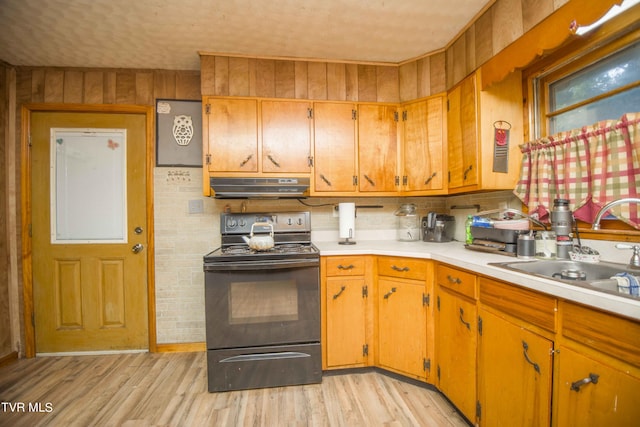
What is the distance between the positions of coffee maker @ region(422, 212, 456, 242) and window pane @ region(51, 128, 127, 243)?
8.58 feet

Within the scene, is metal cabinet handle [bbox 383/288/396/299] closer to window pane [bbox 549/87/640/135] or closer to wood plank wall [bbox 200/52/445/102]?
window pane [bbox 549/87/640/135]

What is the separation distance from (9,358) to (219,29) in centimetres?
307

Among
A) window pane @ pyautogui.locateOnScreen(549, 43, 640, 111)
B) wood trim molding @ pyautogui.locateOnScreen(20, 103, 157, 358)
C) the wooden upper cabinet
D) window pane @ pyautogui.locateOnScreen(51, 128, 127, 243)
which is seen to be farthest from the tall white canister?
window pane @ pyautogui.locateOnScreen(51, 128, 127, 243)

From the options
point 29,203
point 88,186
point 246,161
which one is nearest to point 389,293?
point 246,161

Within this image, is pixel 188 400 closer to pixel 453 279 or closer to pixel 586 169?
pixel 453 279

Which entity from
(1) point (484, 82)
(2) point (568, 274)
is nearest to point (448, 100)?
(1) point (484, 82)

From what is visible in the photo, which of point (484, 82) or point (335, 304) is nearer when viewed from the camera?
point (484, 82)

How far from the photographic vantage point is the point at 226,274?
1853mm

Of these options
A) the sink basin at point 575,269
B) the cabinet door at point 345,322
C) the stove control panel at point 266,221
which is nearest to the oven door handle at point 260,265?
the cabinet door at point 345,322

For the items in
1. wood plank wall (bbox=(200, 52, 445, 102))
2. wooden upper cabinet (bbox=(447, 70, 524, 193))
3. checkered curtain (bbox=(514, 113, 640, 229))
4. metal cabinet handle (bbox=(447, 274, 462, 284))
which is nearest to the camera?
checkered curtain (bbox=(514, 113, 640, 229))

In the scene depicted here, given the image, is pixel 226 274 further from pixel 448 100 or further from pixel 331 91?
pixel 448 100

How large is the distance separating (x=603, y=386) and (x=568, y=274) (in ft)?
1.75

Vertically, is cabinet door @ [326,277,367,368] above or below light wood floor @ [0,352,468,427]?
above

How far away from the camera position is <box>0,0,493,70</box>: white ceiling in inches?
67.4
